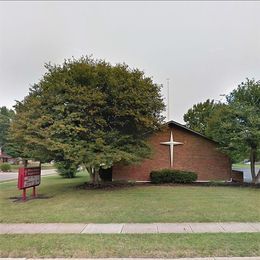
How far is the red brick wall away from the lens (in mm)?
21438

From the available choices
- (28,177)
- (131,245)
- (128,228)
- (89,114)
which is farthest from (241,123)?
(131,245)

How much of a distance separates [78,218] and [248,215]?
5.06 metres

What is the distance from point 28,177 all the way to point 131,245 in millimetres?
8291

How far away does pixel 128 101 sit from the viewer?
604 inches

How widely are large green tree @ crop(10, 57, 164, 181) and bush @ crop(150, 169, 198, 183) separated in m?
4.01

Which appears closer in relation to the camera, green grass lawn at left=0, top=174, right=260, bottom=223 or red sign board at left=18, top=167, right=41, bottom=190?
green grass lawn at left=0, top=174, right=260, bottom=223

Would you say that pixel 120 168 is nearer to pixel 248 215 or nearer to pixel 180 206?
pixel 180 206

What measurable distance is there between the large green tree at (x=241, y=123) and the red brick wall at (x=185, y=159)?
259cm

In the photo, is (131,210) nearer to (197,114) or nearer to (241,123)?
(241,123)

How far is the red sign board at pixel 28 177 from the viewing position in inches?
497

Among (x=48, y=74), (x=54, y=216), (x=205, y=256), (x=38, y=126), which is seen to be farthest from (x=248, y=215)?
(x=48, y=74)

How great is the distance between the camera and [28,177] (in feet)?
43.4

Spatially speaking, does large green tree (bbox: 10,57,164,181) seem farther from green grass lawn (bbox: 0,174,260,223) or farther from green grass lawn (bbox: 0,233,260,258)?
green grass lawn (bbox: 0,233,260,258)

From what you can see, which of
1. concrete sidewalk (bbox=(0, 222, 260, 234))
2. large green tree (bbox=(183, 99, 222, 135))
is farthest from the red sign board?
large green tree (bbox=(183, 99, 222, 135))
